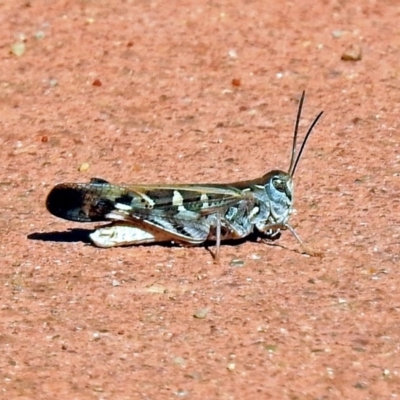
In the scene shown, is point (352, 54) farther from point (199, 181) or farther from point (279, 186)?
point (279, 186)

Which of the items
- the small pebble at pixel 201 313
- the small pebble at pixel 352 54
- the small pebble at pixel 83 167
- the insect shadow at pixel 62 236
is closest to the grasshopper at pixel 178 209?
the insect shadow at pixel 62 236

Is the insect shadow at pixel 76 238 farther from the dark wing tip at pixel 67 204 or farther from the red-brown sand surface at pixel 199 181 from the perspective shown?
→ the dark wing tip at pixel 67 204

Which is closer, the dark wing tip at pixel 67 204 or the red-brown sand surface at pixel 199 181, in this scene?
the red-brown sand surface at pixel 199 181

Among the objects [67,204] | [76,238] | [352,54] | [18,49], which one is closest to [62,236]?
[76,238]

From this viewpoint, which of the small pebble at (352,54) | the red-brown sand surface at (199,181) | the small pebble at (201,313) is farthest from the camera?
the small pebble at (352,54)

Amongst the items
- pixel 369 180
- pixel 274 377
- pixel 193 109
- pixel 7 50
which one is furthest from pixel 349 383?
pixel 7 50

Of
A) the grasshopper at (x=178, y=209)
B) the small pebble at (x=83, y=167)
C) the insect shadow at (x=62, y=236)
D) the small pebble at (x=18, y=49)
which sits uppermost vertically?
the grasshopper at (x=178, y=209)
